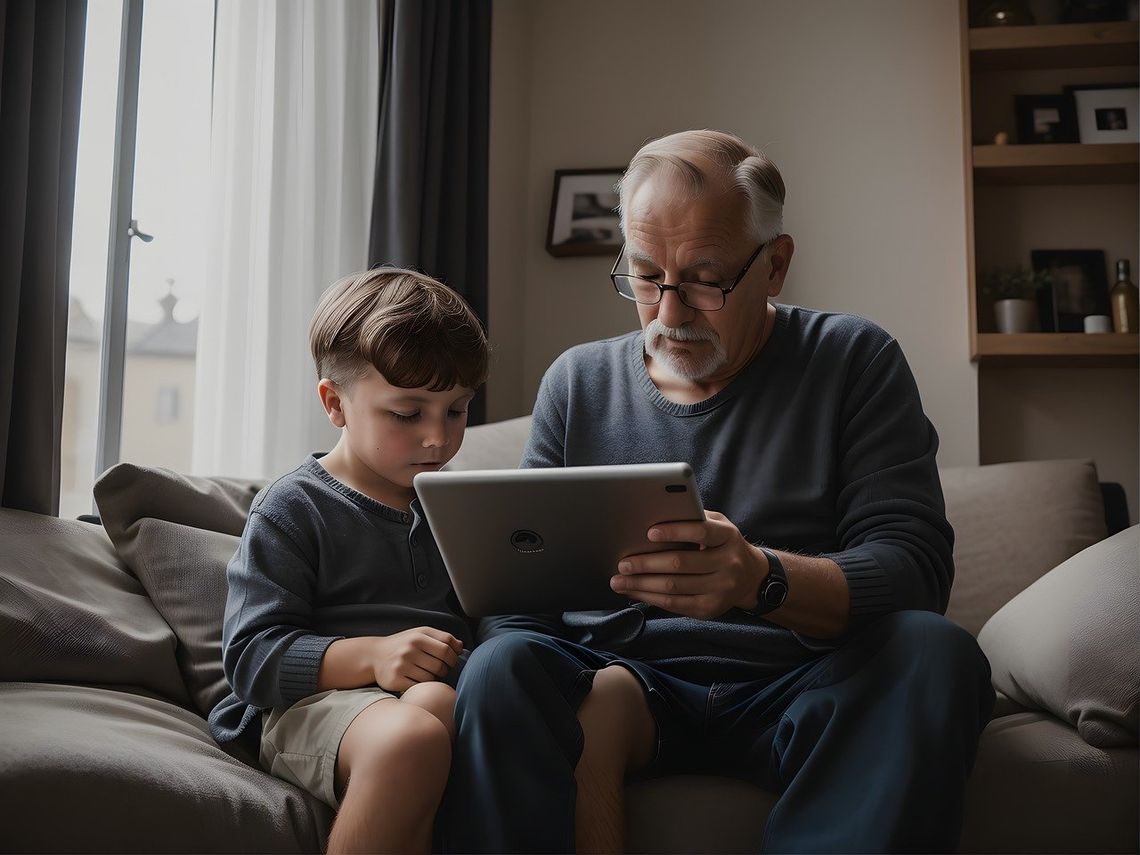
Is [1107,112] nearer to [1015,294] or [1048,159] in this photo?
[1048,159]

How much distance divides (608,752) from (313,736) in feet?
1.13

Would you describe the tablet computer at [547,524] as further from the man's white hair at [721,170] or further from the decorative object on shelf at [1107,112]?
the decorative object on shelf at [1107,112]

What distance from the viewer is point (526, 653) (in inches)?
47.5

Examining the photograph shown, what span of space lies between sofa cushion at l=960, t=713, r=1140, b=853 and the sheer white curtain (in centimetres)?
167

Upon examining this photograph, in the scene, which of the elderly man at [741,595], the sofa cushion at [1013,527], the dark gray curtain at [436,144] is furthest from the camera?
the dark gray curtain at [436,144]

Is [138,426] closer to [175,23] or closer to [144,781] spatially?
[175,23]

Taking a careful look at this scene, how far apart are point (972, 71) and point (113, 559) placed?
9.55 feet

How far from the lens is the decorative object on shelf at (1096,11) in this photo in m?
3.16

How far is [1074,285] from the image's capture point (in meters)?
3.20

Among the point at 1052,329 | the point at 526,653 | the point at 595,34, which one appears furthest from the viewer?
the point at 595,34

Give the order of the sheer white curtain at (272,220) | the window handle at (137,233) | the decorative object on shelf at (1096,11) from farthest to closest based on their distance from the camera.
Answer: the decorative object on shelf at (1096,11)
the sheer white curtain at (272,220)
the window handle at (137,233)

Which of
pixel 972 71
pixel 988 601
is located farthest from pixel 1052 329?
pixel 988 601

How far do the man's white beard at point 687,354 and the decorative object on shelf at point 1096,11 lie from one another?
2364 millimetres

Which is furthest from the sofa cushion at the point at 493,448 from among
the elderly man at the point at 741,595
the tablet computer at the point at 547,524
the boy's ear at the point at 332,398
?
the tablet computer at the point at 547,524
